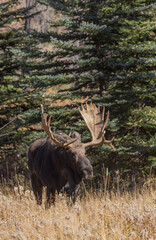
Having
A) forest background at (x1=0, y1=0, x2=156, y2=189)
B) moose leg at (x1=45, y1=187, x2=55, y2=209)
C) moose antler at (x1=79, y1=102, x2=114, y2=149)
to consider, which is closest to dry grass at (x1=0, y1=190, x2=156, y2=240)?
moose leg at (x1=45, y1=187, x2=55, y2=209)

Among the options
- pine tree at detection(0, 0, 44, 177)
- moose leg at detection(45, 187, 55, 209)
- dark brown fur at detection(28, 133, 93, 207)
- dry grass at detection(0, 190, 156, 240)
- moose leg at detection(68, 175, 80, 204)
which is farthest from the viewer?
pine tree at detection(0, 0, 44, 177)

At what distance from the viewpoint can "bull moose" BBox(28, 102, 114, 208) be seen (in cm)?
692

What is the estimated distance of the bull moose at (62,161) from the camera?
22.7 feet

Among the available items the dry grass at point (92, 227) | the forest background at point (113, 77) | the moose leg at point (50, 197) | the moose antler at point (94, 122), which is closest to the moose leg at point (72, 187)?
the moose leg at point (50, 197)

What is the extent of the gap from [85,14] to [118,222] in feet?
22.6

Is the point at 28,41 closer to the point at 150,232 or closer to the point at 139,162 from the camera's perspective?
the point at 139,162

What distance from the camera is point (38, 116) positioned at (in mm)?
10586

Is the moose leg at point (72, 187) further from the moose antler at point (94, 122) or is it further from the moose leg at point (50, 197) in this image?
the moose antler at point (94, 122)

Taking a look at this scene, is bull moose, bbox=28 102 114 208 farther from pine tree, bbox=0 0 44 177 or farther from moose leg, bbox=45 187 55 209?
pine tree, bbox=0 0 44 177

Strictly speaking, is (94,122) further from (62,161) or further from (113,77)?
(113,77)

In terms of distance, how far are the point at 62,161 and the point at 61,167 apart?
12cm

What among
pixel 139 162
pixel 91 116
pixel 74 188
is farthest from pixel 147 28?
pixel 74 188

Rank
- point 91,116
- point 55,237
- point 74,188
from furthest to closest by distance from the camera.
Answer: point 91,116, point 74,188, point 55,237

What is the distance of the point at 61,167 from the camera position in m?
7.25
